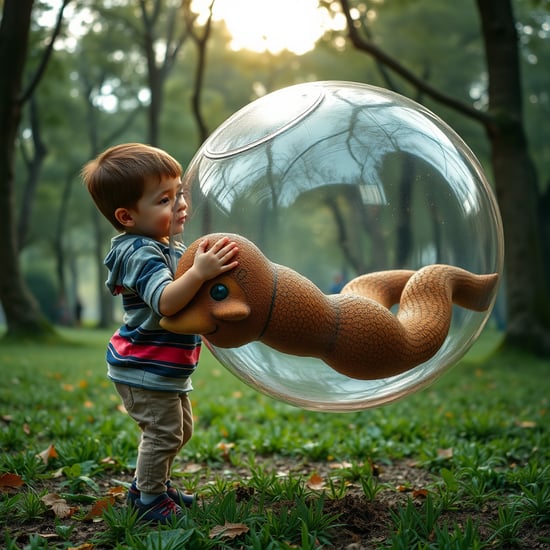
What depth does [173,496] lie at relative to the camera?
3.11 metres

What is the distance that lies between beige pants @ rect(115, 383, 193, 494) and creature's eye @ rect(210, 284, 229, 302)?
0.63 m

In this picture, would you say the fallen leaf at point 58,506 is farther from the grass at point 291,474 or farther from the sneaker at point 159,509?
the sneaker at point 159,509

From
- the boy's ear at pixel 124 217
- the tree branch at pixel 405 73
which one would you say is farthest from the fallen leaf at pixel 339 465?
the tree branch at pixel 405 73

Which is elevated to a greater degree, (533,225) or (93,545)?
(533,225)

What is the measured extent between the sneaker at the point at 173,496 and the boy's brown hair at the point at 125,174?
120 centimetres

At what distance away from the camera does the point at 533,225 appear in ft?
33.3

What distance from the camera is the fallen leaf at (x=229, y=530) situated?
2.53m

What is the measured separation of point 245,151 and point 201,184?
222mm

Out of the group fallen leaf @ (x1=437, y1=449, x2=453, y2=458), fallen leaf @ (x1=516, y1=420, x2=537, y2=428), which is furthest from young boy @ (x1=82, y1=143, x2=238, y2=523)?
fallen leaf @ (x1=516, y1=420, x2=537, y2=428)

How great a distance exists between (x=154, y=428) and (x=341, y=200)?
1215mm

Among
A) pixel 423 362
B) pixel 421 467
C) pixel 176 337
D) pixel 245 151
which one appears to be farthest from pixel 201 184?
pixel 421 467

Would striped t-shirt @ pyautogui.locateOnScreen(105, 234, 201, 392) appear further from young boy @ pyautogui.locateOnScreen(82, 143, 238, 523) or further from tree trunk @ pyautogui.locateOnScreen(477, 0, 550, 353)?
tree trunk @ pyautogui.locateOnScreen(477, 0, 550, 353)

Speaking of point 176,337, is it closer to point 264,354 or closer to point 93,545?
point 264,354

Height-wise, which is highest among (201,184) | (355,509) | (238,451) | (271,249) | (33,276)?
(201,184)
